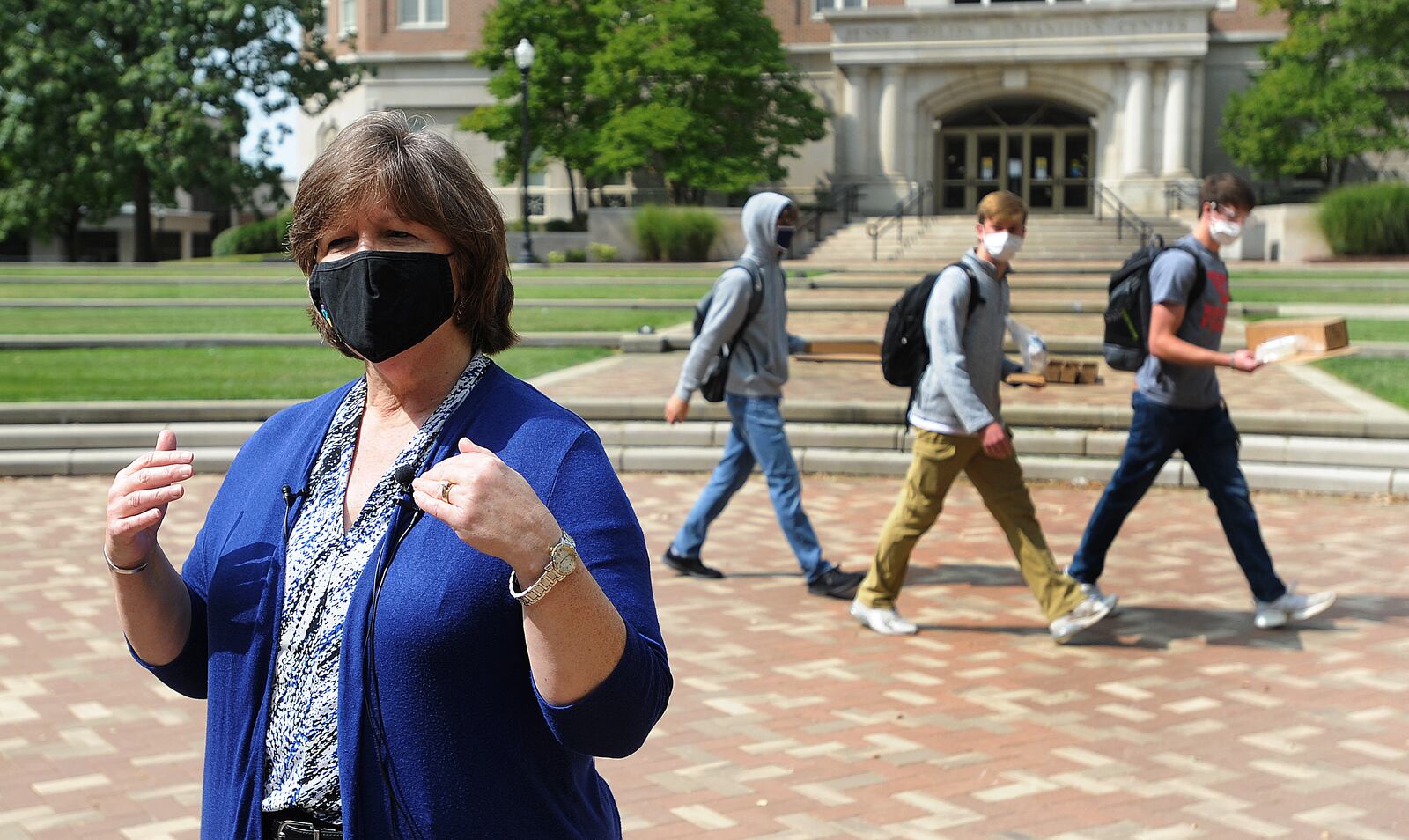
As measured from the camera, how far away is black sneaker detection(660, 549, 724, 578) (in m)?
7.61

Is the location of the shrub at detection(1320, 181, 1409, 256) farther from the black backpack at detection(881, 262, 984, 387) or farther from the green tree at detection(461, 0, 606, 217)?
the black backpack at detection(881, 262, 984, 387)

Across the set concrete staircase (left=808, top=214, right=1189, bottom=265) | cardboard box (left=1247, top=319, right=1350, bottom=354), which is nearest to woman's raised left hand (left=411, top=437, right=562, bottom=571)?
cardboard box (left=1247, top=319, right=1350, bottom=354)

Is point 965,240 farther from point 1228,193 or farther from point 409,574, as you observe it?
point 409,574

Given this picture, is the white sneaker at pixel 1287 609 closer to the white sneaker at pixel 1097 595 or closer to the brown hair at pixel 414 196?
the white sneaker at pixel 1097 595

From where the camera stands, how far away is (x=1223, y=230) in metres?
6.51

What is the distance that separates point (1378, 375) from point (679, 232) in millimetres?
22220

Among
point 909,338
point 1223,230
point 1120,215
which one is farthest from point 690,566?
point 1120,215

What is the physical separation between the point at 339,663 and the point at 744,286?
5.49m

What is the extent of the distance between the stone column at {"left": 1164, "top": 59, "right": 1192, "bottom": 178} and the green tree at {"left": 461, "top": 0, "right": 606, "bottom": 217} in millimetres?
16045

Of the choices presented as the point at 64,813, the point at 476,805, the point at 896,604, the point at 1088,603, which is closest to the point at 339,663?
the point at 476,805

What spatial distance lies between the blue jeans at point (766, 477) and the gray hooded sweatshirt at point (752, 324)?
0.40 ft

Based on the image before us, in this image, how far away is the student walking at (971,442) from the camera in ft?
20.9

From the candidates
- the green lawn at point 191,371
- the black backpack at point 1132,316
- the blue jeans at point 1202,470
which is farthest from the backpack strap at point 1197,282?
the green lawn at point 191,371

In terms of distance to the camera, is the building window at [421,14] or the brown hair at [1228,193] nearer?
the brown hair at [1228,193]
